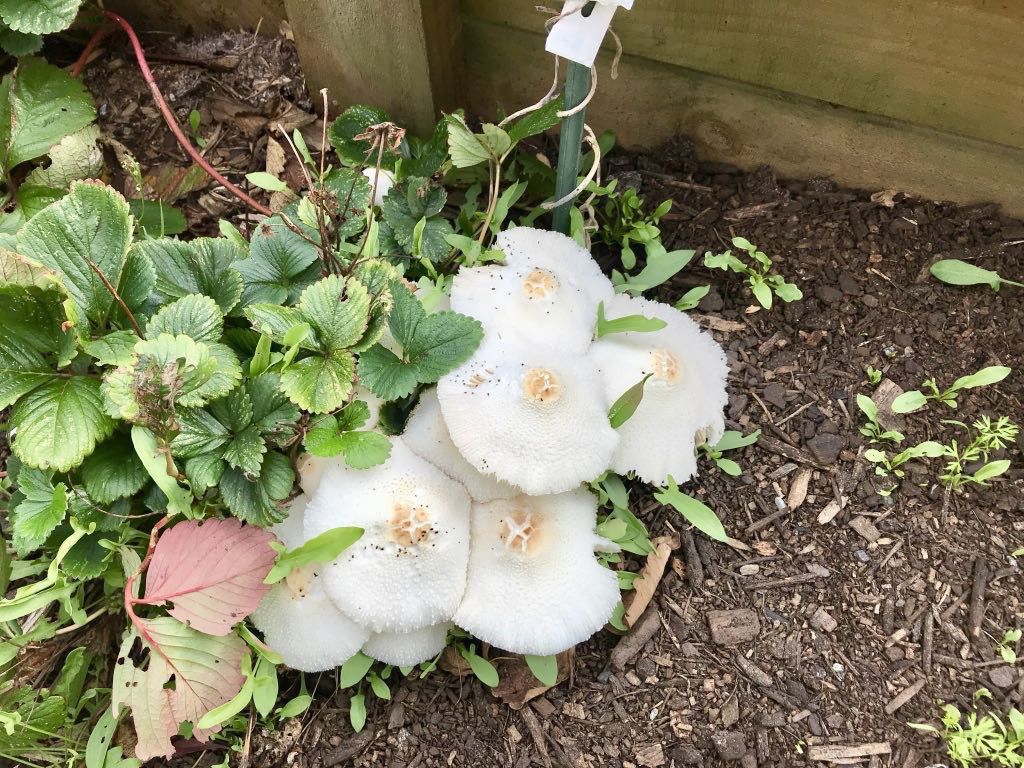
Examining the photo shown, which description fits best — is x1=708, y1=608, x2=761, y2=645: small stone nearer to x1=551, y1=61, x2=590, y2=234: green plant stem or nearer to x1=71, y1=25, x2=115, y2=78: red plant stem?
x1=551, y1=61, x2=590, y2=234: green plant stem

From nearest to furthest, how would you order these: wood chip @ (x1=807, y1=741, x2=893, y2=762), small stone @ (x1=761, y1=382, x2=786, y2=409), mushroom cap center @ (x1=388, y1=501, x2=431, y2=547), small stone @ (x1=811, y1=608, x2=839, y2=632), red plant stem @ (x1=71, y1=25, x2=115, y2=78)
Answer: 1. mushroom cap center @ (x1=388, y1=501, x2=431, y2=547)
2. wood chip @ (x1=807, y1=741, x2=893, y2=762)
3. small stone @ (x1=811, y1=608, x2=839, y2=632)
4. small stone @ (x1=761, y1=382, x2=786, y2=409)
5. red plant stem @ (x1=71, y1=25, x2=115, y2=78)

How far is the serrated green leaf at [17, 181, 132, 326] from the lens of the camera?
1589 millimetres

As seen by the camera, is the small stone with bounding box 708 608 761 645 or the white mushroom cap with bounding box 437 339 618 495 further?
the small stone with bounding box 708 608 761 645

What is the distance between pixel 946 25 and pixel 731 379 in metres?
1.01

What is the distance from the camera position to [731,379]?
2.03 m

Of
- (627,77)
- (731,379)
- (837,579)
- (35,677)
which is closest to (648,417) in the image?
(731,379)

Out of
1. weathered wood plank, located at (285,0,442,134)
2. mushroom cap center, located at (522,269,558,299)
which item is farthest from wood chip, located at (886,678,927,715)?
weathered wood plank, located at (285,0,442,134)

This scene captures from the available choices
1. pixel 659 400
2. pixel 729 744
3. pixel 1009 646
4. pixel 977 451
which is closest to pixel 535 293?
pixel 659 400

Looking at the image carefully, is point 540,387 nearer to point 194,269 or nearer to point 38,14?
point 194,269

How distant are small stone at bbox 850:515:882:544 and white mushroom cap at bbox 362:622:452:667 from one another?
1.04 metres

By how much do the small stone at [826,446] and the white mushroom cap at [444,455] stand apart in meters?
0.84

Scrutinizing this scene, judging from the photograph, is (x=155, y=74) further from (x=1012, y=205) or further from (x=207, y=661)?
(x=1012, y=205)

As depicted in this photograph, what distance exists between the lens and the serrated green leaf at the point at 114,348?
152cm

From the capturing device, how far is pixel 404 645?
1.60 m
